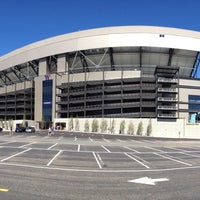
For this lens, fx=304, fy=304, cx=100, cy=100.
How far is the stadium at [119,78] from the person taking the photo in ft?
255

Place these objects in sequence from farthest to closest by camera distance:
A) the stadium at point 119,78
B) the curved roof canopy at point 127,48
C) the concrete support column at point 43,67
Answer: the concrete support column at point 43,67, the curved roof canopy at point 127,48, the stadium at point 119,78

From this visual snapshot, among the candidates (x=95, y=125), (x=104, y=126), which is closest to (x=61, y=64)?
(x=95, y=125)

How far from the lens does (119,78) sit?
82438 mm

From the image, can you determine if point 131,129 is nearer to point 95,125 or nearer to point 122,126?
point 122,126

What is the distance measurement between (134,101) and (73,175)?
70305mm

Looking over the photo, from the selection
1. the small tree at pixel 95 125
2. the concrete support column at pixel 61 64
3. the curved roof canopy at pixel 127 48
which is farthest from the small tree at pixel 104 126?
the concrete support column at pixel 61 64

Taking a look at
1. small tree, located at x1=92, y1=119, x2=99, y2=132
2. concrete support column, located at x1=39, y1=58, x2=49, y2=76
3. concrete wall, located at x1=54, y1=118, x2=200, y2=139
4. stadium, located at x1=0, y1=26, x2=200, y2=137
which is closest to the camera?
concrete wall, located at x1=54, y1=118, x2=200, y2=139

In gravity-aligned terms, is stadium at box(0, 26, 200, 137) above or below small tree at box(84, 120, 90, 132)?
above

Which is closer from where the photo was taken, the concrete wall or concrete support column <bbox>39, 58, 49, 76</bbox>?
the concrete wall

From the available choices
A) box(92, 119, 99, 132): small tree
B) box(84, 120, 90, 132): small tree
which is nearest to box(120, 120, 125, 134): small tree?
box(92, 119, 99, 132): small tree

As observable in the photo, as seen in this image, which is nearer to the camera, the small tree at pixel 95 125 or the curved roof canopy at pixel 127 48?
the small tree at pixel 95 125

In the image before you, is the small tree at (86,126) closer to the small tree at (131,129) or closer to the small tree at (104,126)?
the small tree at (104,126)

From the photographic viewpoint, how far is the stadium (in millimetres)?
77688

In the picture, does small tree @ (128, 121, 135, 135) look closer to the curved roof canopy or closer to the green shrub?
the green shrub
